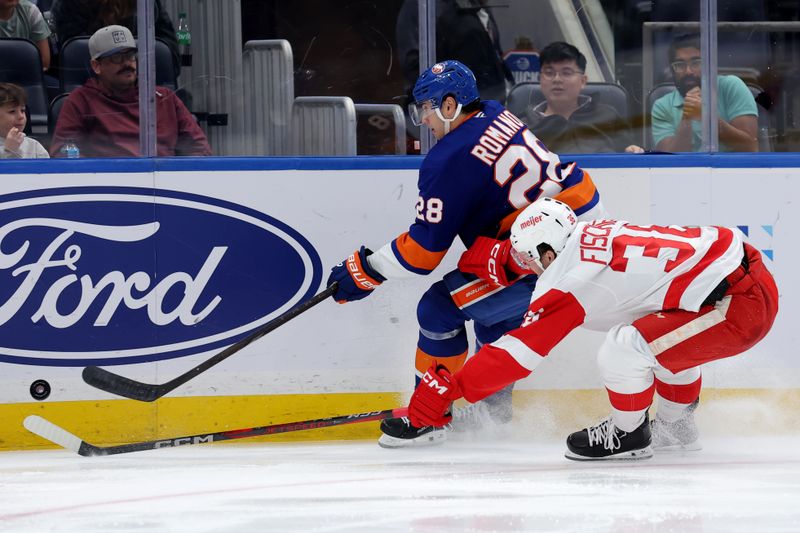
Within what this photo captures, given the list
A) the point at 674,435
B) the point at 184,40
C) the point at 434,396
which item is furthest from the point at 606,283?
the point at 184,40

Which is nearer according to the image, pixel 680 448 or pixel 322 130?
pixel 680 448

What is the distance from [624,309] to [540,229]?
1.29 ft

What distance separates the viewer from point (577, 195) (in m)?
4.06

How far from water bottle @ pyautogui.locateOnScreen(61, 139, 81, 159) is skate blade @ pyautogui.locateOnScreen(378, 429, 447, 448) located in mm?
1381

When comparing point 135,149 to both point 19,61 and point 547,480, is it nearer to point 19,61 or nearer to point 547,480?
point 19,61

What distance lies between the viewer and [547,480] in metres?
3.56

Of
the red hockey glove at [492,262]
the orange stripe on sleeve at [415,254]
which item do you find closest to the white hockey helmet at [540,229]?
the red hockey glove at [492,262]

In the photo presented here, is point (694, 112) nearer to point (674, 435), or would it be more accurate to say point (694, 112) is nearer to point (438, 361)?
point (674, 435)

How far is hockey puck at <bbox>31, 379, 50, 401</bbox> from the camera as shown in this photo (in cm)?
423

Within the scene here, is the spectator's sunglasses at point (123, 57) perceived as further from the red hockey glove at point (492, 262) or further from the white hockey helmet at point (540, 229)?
the white hockey helmet at point (540, 229)

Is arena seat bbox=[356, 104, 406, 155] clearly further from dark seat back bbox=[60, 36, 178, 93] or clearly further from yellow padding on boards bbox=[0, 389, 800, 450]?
yellow padding on boards bbox=[0, 389, 800, 450]

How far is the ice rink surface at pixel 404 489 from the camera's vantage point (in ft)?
10.1

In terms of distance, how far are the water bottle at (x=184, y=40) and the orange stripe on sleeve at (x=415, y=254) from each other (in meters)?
0.97

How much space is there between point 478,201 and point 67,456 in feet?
5.13
